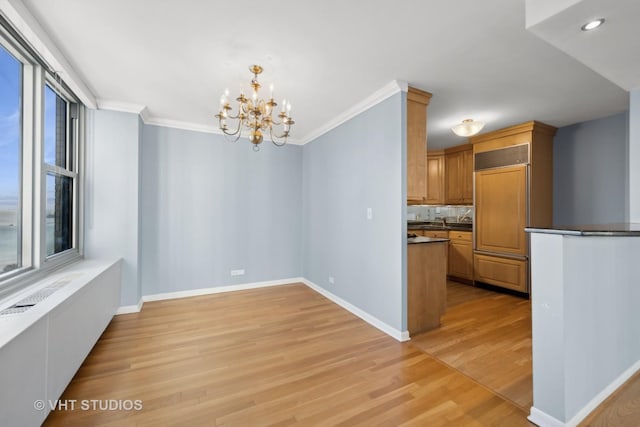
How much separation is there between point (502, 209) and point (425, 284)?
221 centimetres

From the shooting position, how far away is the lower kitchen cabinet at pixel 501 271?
3895mm

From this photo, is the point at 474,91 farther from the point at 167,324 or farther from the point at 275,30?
the point at 167,324

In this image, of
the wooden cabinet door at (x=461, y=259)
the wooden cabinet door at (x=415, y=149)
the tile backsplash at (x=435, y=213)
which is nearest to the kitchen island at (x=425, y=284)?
the wooden cabinet door at (x=415, y=149)

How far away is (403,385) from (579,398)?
1000 millimetres

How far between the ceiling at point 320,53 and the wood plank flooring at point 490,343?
2.32 metres

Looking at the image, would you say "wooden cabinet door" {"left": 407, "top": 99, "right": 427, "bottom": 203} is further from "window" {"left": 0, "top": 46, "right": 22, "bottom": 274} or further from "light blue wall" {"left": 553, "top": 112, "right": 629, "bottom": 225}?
"window" {"left": 0, "top": 46, "right": 22, "bottom": 274}

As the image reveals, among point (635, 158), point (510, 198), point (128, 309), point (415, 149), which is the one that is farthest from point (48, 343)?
point (510, 198)

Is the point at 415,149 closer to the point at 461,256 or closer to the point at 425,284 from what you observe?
the point at 425,284

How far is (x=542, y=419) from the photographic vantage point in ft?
5.19

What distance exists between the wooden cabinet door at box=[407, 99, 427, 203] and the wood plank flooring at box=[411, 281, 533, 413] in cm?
147

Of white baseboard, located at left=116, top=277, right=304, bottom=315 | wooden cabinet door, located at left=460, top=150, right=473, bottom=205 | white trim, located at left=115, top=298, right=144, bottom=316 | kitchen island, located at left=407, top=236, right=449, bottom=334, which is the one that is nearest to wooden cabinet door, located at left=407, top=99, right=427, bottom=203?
kitchen island, located at left=407, top=236, right=449, bottom=334

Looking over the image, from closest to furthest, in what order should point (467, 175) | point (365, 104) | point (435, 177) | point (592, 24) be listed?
point (592, 24) → point (365, 104) → point (467, 175) → point (435, 177)

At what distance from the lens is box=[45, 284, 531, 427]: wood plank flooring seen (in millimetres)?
1678

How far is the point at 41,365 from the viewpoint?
1484mm
